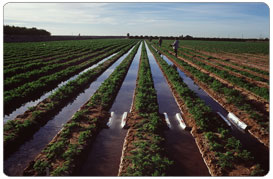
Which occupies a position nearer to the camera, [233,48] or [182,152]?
[182,152]

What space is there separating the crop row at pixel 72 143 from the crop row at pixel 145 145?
111 centimetres

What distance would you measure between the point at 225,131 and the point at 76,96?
7048mm

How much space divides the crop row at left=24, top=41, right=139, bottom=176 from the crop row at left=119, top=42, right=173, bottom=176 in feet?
3.65

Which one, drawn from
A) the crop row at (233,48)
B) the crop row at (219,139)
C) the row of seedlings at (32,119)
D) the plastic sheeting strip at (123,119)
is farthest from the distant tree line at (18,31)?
the crop row at (219,139)

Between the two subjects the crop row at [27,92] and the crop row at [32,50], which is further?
the crop row at [32,50]

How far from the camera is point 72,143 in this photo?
5.51m

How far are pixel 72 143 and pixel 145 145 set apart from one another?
201 centimetres

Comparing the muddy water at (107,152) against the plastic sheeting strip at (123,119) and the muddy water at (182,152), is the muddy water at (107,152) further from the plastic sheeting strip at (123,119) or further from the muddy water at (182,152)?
the muddy water at (182,152)

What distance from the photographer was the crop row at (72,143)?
4.54 metres

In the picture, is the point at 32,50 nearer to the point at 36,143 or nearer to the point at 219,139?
the point at 36,143

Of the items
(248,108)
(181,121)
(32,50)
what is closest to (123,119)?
(181,121)

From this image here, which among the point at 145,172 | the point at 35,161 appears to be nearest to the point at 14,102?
the point at 35,161

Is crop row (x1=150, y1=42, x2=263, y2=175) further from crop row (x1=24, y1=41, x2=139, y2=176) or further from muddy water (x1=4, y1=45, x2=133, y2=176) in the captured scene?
muddy water (x1=4, y1=45, x2=133, y2=176)

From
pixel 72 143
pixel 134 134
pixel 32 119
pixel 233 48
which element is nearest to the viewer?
pixel 72 143
